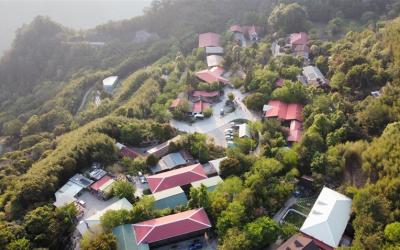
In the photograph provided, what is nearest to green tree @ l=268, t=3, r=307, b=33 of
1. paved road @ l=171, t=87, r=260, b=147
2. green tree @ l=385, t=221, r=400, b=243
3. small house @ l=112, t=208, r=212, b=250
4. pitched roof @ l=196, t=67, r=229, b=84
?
pitched roof @ l=196, t=67, r=229, b=84

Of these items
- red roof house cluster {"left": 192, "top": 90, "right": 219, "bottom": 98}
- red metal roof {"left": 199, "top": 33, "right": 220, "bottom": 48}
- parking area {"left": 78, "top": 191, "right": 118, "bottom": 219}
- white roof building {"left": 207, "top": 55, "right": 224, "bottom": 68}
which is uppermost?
red metal roof {"left": 199, "top": 33, "right": 220, "bottom": 48}

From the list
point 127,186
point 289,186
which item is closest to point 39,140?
point 127,186

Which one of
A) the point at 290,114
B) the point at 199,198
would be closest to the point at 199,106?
the point at 290,114

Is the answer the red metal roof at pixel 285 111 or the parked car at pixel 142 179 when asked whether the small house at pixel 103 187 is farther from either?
the red metal roof at pixel 285 111

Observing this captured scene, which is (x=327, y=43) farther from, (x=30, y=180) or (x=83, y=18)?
(x=83, y=18)

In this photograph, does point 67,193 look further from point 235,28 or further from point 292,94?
point 235,28

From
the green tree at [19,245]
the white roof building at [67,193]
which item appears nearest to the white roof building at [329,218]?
the white roof building at [67,193]

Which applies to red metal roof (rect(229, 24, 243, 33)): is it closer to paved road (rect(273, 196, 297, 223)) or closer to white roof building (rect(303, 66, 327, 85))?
white roof building (rect(303, 66, 327, 85))

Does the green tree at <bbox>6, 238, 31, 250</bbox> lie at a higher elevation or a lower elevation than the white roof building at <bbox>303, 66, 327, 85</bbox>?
lower
